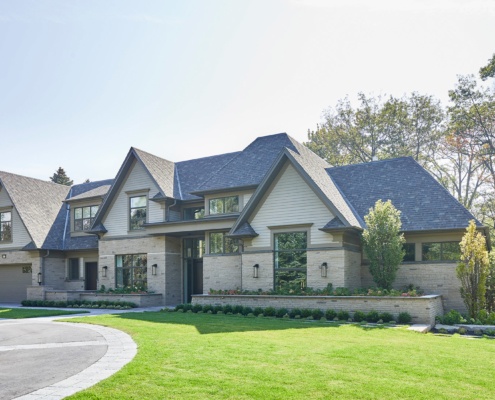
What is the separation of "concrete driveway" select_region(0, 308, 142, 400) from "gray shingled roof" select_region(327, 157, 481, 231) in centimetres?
1332

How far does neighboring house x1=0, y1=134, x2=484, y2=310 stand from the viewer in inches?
790

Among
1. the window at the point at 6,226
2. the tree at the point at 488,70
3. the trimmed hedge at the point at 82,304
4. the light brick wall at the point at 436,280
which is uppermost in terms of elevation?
the tree at the point at 488,70

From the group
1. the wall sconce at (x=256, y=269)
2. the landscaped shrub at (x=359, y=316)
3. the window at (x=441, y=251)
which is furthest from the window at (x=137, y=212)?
the window at (x=441, y=251)

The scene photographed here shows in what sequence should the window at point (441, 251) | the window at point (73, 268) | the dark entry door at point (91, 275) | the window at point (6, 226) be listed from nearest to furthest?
the window at point (441, 251) < the dark entry door at point (91, 275) < the window at point (73, 268) < the window at point (6, 226)

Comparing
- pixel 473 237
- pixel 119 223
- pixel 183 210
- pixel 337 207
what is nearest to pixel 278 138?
pixel 183 210

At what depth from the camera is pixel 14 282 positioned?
1272 inches

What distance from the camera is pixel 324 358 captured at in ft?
30.6

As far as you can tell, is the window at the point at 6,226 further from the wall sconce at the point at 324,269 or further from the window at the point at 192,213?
the wall sconce at the point at 324,269

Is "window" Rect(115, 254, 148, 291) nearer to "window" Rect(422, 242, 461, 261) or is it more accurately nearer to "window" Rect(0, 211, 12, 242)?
"window" Rect(0, 211, 12, 242)

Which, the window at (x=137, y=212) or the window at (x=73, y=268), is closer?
the window at (x=137, y=212)

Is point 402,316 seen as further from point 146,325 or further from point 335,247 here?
point 146,325

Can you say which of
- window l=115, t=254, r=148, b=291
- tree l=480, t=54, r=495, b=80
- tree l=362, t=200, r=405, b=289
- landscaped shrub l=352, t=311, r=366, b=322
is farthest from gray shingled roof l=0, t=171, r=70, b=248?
tree l=480, t=54, r=495, b=80

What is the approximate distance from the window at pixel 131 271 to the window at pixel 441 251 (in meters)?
14.8

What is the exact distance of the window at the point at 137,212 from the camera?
2725 centimetres
